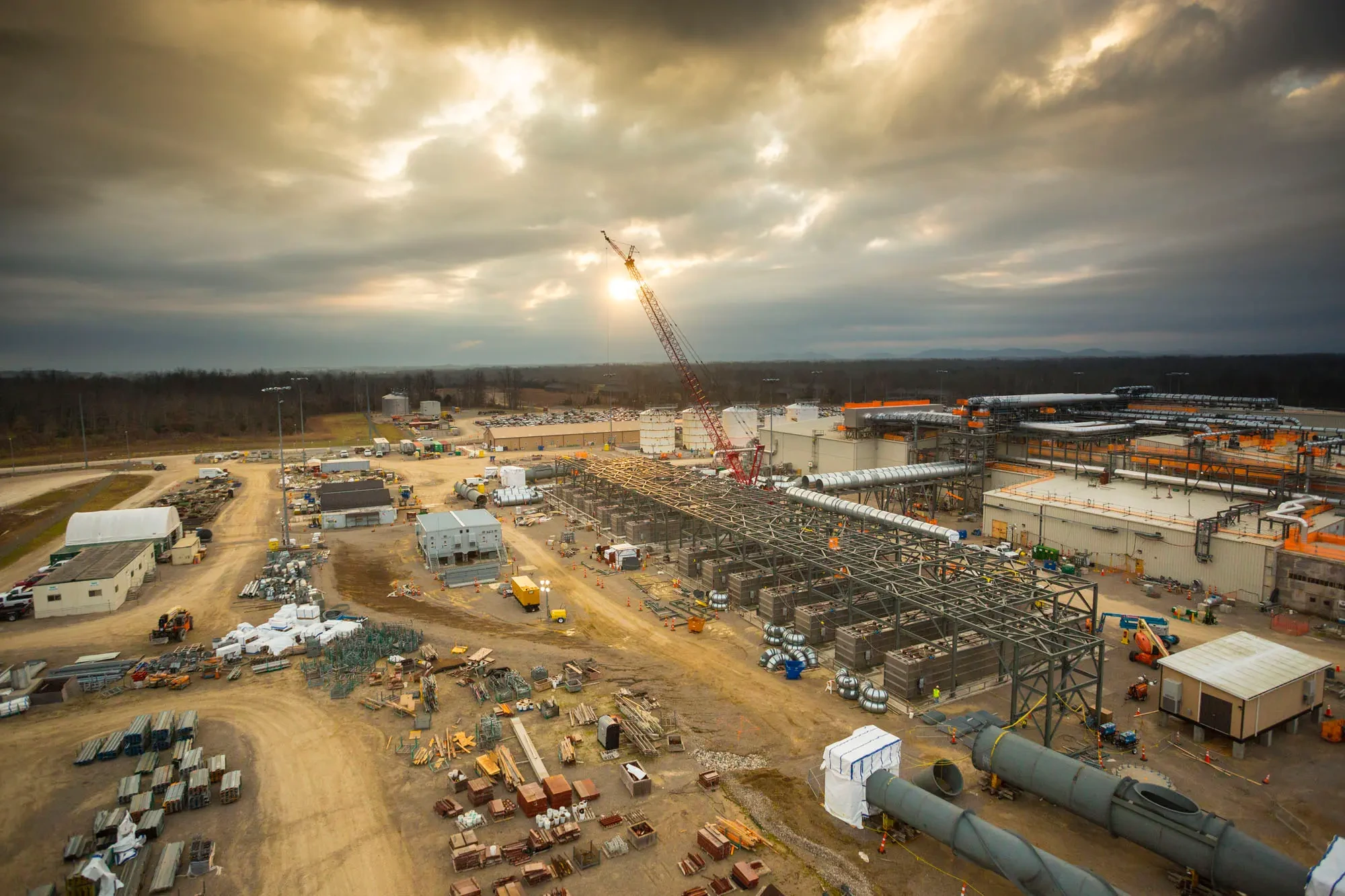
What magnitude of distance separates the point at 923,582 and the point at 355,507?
46534mm

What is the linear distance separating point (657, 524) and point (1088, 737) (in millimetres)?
29126

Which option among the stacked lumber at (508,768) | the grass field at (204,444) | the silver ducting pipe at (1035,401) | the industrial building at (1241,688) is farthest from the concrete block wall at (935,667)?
the grass field at (204,444)

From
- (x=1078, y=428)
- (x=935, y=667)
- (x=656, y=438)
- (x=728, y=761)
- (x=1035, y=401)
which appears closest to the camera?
(x=728, y=761)

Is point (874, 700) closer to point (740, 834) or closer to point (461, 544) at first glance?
point (740, 834)

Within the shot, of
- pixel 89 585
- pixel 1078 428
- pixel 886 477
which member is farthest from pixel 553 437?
pixel 1078 428

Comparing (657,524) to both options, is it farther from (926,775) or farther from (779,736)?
(926,775)

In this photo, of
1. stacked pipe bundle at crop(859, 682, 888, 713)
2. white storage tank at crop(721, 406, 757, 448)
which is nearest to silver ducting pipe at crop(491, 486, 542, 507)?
white storage tank at crop(721, 406, 757, 448)

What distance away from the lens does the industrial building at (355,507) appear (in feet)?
176

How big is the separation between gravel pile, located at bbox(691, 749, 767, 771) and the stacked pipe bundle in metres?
4.75

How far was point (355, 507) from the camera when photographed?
5575 centimetres

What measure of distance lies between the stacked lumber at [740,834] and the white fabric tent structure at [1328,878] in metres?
11.2

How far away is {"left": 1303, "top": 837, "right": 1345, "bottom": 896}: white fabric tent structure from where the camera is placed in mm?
12742

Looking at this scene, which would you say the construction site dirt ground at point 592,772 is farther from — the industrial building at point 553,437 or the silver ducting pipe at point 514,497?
the industrial building at point 553,437

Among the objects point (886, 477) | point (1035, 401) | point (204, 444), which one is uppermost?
point (1035, 401)
